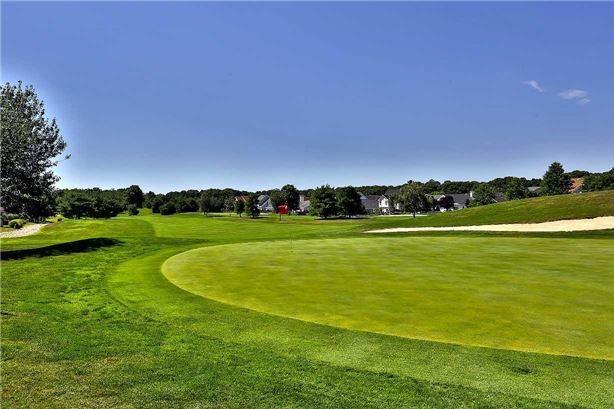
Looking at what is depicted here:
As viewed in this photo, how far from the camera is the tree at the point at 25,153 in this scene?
3114 centimetres

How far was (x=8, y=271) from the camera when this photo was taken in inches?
846

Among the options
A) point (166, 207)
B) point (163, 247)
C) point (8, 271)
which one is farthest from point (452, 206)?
point (8, 271)

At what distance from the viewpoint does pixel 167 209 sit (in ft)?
509

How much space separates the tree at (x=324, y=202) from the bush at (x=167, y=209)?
61.4m

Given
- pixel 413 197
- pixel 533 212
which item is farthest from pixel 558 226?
pixel 413 197

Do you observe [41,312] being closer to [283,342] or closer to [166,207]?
[283,342]

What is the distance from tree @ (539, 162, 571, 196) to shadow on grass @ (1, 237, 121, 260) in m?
135

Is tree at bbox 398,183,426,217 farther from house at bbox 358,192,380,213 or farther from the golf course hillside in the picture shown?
house at bbox 358,192,380,213

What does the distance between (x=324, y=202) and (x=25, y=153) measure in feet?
293

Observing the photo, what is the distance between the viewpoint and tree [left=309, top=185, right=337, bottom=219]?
388 ft

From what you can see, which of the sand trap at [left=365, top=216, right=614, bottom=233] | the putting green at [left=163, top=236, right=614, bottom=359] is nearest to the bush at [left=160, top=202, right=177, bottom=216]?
the sand trap at [left=365, top=216, right=614, bottom=233]

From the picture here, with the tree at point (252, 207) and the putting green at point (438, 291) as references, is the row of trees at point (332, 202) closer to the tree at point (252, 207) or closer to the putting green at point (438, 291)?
the tree at point (252, 207)

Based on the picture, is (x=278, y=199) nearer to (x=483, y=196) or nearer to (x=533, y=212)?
(x=483, y=196)

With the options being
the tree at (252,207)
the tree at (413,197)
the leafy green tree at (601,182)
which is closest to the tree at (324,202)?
the tree at (252,207)
